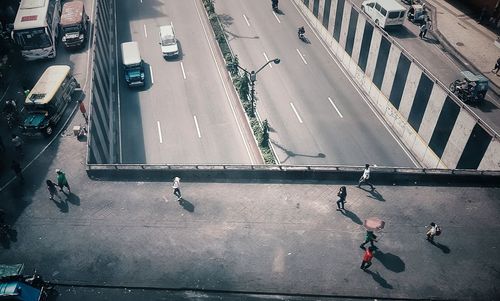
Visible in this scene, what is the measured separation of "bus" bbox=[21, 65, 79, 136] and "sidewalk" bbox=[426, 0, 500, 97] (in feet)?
122

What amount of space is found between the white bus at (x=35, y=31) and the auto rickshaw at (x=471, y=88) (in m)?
38.0

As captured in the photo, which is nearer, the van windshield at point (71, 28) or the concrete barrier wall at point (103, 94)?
the concrete barrier wall at point (103, 94)

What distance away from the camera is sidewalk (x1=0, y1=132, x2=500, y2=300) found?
20328 mm

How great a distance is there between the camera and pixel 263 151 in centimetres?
3606

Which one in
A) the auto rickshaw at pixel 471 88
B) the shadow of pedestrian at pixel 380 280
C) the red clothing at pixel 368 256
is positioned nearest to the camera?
the red clothing at pixel 368 256

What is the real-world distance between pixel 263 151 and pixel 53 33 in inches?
986

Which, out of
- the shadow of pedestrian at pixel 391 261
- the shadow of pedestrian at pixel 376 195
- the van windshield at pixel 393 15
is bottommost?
the shadow of pedestrian at pixel 391 261

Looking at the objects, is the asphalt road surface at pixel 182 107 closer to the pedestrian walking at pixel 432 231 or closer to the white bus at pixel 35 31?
the white bus at pixel 35 31

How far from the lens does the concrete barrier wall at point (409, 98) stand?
3039cm

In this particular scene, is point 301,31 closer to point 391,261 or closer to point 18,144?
point 18,144

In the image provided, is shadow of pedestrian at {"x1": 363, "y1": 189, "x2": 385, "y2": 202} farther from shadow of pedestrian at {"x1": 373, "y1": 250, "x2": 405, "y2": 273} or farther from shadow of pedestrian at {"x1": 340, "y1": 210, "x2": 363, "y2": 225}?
shadow of pedestrian at {"x1": 373, "y1": 250, "x2": 405, "y2": 273}

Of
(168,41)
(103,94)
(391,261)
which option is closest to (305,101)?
(168,41)

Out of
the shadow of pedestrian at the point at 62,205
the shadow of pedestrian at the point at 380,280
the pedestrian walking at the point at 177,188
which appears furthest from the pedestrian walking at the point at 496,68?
the shadow of pedestrian at the point at 62,205

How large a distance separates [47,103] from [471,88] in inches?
1314
